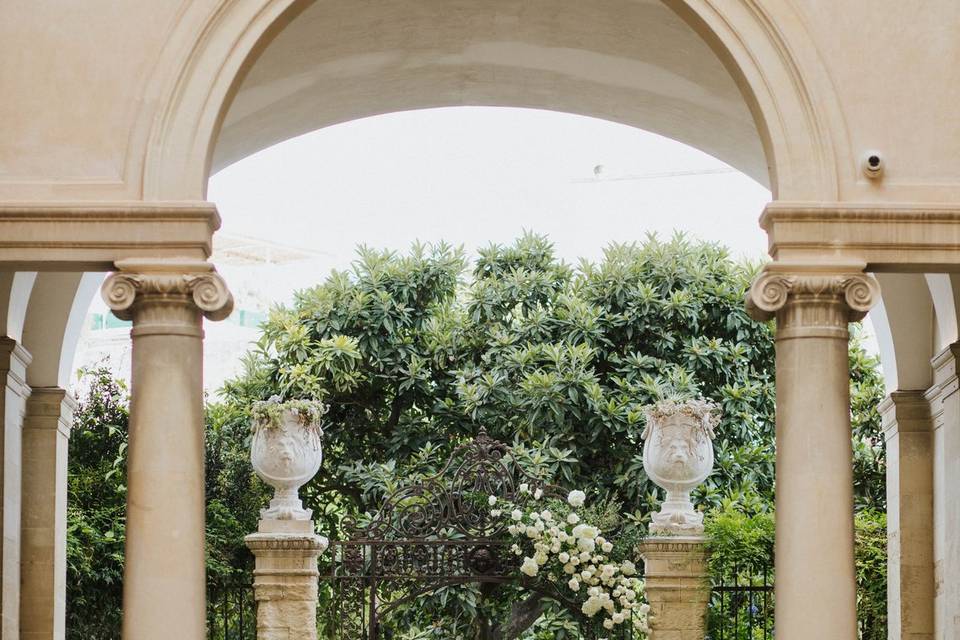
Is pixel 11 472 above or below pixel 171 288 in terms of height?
below

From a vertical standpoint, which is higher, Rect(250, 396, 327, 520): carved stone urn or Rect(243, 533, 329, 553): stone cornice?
Rect(250, 396, 327, 520): carved stone urn

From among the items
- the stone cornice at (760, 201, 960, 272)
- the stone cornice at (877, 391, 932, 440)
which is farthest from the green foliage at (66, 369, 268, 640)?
the stone cornice at (760, 201, 960, 272)

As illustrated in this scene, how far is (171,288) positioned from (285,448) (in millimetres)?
4425

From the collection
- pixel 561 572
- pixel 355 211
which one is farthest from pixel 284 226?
pixel 561 572

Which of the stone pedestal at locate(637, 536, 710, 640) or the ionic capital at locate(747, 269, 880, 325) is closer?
the ionic capital at locate(747, 269, 880, 325)

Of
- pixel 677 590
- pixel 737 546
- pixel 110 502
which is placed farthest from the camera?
pixel 110 502

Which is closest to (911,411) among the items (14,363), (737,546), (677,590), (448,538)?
(737,546)

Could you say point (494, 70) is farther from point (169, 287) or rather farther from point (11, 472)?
point (11, 472)

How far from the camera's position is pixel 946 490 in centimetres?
1113

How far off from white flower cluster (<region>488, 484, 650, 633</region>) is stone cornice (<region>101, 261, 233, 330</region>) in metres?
4.94

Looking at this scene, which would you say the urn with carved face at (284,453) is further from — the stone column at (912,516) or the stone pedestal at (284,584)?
the stone column at (912,516)

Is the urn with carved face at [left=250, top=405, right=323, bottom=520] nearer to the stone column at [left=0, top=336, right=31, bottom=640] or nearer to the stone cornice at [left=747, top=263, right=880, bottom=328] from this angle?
the stone column at [left=0, top=336, right=31, bottom=640]

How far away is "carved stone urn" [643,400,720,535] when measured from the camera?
1188 centimetres

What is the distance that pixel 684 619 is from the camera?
11.8 meters
